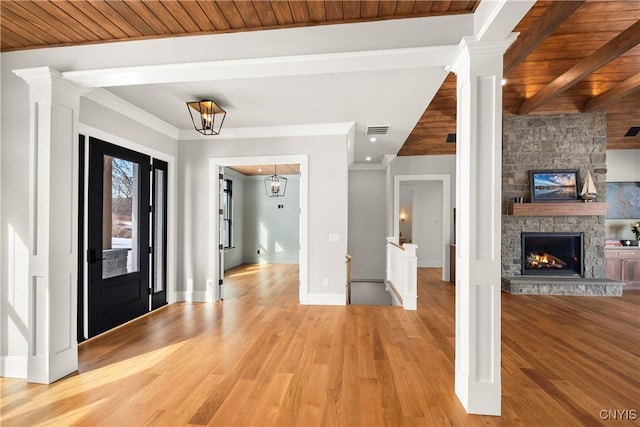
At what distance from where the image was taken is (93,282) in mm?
3414

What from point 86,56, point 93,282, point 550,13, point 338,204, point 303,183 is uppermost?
point 550,13

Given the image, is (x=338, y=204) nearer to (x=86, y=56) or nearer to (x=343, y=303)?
(x=343, y=303)

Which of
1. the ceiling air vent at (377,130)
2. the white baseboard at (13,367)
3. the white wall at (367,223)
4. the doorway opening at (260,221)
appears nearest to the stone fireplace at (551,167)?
the ceiling air vent at (377,130)

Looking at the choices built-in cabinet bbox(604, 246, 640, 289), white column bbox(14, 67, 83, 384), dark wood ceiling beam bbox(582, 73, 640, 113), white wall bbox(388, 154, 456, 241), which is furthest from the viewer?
white wall bbox(388, 154, 456, 241)

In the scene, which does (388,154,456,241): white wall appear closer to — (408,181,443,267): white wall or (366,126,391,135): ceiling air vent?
(408,181,443,267): white wall

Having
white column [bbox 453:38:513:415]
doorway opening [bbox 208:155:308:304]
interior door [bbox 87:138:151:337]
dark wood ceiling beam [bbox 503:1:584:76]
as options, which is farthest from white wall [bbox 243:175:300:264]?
white column [bbox 453:38:513:415]

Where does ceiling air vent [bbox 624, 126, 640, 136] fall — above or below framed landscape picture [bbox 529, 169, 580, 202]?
above

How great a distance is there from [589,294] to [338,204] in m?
4.69

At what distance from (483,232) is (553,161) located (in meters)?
4.78

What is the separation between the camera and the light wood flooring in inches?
81.0

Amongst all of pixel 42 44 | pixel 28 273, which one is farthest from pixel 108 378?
pixel 42 44

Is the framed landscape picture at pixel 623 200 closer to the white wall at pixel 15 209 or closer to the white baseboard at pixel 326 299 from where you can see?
the white baseboard at pixel 326 299

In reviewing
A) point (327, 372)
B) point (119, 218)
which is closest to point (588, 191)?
point (327, 372)

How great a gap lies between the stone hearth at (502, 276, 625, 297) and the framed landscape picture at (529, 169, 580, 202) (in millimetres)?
1447
